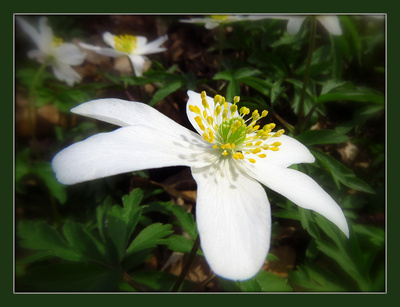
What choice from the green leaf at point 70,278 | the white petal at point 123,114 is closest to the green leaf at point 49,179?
the green leaf at point 70,278

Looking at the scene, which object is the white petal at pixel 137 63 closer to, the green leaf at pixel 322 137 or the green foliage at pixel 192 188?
the green foliage at pixel 192 188

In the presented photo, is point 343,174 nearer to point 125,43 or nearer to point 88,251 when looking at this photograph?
point 88,251

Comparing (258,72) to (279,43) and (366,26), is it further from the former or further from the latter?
(366,26)

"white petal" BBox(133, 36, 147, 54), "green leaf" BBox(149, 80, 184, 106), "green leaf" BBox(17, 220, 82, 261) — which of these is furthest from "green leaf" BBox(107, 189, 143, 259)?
"white petal" BBox(133, 36, 147, 54)

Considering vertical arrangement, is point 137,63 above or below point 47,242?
above

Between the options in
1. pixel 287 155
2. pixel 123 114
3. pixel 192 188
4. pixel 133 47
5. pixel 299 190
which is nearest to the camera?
pixel 299 190

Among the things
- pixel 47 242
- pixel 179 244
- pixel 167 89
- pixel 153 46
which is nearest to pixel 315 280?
pixel 179 244
